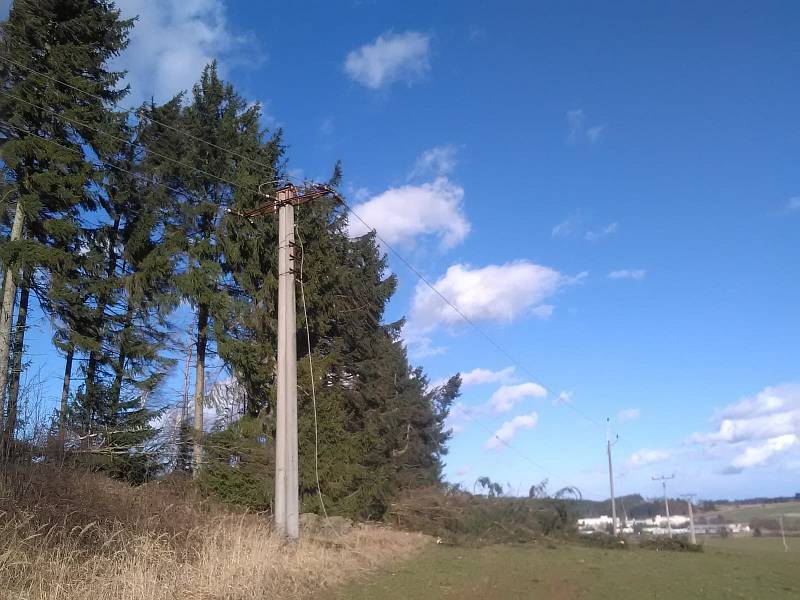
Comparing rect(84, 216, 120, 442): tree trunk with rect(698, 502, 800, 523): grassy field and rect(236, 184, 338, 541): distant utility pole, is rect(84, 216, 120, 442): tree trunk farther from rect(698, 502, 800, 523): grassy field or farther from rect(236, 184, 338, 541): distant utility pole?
rect(698, 502, 800, 523): grassy field

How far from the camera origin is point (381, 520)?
2495 cm

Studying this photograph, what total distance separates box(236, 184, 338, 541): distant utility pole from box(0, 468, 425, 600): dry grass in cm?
70

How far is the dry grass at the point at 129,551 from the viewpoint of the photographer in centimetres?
749

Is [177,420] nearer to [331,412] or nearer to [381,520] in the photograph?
[331,412]

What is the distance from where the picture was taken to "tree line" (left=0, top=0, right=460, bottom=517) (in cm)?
1847

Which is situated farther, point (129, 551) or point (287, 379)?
point (287, 379)

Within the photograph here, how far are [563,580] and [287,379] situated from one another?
22.9 feet

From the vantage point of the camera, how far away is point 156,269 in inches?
875

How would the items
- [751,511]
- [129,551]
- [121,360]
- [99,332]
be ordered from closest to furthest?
[129,551], [99,332], [121,360], [751,511]

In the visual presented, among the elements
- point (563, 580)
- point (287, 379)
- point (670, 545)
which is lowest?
point (670, 545)

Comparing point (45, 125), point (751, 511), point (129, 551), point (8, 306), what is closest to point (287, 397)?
point (129, 551)

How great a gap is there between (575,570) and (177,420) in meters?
13.9

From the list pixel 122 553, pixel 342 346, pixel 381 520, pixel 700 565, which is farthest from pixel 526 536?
pixel 122 553

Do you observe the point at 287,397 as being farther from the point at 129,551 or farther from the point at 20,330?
the point at 20,330
